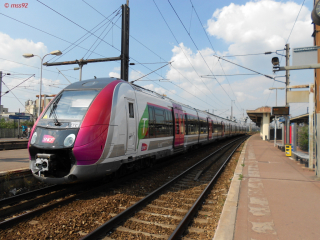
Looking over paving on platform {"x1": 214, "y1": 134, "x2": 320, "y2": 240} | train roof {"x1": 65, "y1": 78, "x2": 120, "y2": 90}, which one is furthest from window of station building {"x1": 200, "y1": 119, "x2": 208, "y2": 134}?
train roof {"x1": 65, "y1": 78, "x2": 120, "y2": 90}

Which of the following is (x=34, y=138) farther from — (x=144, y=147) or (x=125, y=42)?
(x=125, y=42)

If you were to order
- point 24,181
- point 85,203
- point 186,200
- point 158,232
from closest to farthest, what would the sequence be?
point 158,232 → point 85,203 → point 186,200 → point 24,181

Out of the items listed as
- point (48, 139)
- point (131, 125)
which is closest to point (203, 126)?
point (131, 125)

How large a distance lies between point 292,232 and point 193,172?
6.04 m

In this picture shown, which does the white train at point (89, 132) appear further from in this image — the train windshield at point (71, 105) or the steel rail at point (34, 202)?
the steel rail at point (34, 202)

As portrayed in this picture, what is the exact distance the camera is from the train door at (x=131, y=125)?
721 centimetres

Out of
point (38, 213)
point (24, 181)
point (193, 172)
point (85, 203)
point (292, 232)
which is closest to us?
point (292, 232)

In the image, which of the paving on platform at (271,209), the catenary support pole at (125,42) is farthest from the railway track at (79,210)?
the catenary support pole at (125,42)

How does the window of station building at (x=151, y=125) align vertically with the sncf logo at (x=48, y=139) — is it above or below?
above

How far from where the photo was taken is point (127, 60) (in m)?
13.5

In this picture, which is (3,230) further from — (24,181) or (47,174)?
(24,181)

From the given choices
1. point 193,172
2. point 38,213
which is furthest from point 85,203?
point 193,172

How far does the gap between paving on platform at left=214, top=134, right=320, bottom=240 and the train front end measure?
10.8 ft

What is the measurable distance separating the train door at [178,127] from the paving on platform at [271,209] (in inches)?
176
